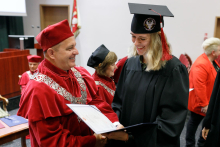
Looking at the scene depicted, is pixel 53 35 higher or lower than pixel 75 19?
lower

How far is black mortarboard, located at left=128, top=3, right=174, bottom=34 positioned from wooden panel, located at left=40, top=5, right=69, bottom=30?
6.93 m

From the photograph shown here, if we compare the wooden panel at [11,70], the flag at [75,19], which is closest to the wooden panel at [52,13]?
the flag at [75,19]

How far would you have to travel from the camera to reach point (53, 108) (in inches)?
59.4

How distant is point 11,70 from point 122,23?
3818mm

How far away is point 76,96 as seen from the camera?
172 cm

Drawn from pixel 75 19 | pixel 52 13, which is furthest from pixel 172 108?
pixel 52 13

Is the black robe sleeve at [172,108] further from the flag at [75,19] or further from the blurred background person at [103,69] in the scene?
the flag at [75,19]

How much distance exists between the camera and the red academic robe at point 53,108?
1.47m

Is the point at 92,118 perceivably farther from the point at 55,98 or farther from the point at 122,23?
the point at 122,23

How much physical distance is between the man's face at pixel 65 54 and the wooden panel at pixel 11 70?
4298 mm

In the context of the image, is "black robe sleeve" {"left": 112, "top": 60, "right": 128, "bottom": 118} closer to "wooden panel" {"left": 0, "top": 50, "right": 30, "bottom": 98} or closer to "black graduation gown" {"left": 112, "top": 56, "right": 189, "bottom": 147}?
"black graduation gown" {"left": 112, "top": 56, "right": 189, "bottom": 147}

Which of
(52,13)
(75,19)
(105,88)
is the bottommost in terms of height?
(105,88)

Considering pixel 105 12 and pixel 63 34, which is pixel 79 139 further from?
pixel 105 12

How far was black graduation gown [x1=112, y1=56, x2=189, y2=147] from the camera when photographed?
1.45 m
